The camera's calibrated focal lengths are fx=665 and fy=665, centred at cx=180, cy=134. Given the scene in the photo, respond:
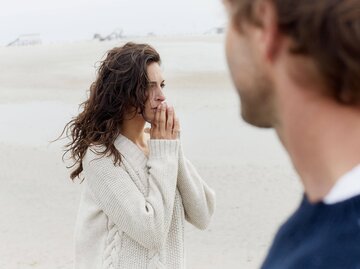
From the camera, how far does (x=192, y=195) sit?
2.76 meters

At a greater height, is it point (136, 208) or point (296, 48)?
point (296, 48)

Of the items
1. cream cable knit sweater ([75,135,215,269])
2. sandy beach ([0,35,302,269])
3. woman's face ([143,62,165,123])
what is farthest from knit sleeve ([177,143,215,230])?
sandy beach ([0,35,302,269])

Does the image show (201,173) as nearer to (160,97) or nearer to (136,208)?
(160,97)

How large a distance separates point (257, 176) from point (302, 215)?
7678mm

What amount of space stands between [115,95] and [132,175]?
13.2 inches

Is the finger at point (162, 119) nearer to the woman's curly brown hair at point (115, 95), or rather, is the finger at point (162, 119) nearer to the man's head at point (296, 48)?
A: the woman's curly brown hair at point (115, 95)

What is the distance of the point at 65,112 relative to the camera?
1518cm

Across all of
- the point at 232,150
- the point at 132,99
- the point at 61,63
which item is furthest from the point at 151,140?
the point at 61,63

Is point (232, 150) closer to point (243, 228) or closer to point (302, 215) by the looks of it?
point (243, 228)

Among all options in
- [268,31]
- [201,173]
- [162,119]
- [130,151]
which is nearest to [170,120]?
[162,119]

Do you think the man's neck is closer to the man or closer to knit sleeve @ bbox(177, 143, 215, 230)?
the man

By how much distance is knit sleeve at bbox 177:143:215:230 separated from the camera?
276cm

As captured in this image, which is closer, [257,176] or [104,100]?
[104,100]

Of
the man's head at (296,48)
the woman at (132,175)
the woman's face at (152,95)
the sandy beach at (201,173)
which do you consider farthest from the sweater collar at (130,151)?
the man's head at (296,48)
